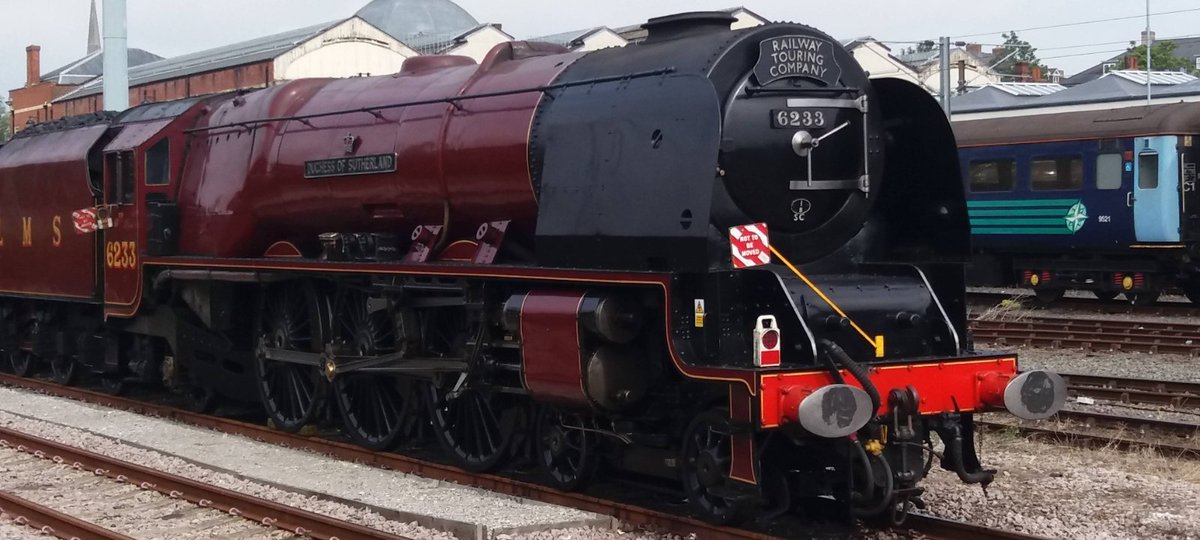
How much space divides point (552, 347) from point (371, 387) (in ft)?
11.4

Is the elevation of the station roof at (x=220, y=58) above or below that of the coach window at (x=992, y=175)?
above

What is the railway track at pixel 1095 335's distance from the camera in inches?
645

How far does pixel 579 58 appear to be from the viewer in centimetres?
930

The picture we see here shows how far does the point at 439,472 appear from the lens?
32.9 feet

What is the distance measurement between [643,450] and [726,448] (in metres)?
1.15

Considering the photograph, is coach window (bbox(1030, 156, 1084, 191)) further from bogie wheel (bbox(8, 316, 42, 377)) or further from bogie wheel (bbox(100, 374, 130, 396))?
bogie wheel (bbox(8, 316, 42, 377))

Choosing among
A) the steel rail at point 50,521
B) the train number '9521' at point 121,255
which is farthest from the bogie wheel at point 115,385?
the steel rail at point 50,521

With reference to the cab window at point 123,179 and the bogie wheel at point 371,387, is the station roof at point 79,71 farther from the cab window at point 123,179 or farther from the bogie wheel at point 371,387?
the bogie wheel at point 371,387

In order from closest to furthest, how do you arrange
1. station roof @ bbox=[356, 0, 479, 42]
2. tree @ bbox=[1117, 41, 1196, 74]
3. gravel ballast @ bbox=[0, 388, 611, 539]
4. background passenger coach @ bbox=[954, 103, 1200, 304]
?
gravel ballast @ bbox=[0, 388, 611, 539] → background passenger coach @ bbox=[954, 103, 1200, 304] → station roof @ bbox=[356, 0, 479, 42] → tree @ bbox=[1117, 41, 1196, 74]

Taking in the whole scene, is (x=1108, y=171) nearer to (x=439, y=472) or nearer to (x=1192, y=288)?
(x=1192, y=288)

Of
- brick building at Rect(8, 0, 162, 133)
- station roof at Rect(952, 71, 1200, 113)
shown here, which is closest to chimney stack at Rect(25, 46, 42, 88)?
brick building at Rect(8, 0, 162, 133)

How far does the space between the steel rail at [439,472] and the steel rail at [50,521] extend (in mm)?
1617

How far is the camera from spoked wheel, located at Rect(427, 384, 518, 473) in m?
9.70

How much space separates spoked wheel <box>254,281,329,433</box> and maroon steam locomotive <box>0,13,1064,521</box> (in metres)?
0.04
